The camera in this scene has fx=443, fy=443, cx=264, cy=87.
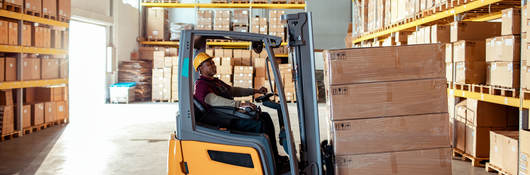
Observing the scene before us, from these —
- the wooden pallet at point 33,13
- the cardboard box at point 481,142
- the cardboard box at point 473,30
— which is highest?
the wooden pallet at point 33,13

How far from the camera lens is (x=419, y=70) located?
11.9ft

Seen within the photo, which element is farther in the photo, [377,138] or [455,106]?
[455,106]

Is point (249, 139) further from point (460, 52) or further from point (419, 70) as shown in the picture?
point (460, 52)

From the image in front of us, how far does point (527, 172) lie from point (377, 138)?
1.83 meters

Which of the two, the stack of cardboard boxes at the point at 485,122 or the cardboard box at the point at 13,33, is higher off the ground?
the cardboard box at the point at 13,33

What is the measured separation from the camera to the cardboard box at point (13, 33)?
755cm

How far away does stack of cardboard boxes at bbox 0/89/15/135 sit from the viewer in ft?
24.4

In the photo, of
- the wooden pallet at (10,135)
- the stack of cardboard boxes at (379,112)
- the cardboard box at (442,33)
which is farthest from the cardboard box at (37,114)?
the cardboard box at (442,33)

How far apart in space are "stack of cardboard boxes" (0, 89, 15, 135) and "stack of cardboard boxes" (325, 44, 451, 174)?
6.25 m

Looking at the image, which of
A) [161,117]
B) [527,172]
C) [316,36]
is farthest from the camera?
[316,36]

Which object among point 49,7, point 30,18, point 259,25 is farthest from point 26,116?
point 259,25

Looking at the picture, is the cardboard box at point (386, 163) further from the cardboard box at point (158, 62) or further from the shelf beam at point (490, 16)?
the cardboard box at point (158, 62)

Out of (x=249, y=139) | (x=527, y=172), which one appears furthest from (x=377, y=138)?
(x=527, y=172)

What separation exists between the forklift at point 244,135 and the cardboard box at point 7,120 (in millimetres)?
5310
